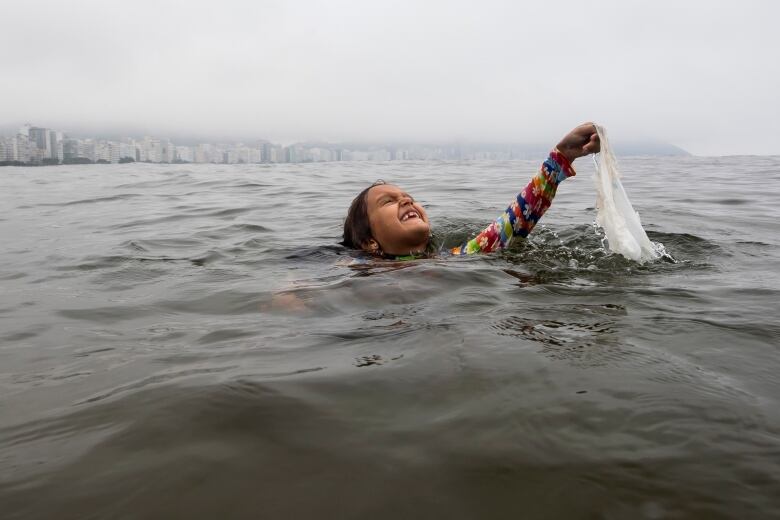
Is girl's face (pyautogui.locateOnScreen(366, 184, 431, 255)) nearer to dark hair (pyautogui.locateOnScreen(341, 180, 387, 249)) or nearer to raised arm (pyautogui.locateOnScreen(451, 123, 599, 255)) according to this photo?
dark hair (pyautogui.locateOnScreen(341, 180, 387, 249))

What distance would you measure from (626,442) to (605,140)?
2641mm

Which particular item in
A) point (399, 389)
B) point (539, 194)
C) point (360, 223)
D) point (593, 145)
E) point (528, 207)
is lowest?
point (399, 389)

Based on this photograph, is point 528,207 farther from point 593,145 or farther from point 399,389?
point 399,389

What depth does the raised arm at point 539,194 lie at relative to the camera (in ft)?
12.5

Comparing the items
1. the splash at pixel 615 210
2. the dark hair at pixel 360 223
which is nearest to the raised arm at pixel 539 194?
the splash at pixel 615 210

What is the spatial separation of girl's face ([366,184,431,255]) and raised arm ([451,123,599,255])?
1.56ft

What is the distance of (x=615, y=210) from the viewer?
352cm

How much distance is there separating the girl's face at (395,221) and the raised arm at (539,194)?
0.48 meters

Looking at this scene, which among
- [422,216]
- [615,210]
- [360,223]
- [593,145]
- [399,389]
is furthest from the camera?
[360,223]

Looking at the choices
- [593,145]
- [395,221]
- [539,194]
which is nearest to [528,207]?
[539,194]

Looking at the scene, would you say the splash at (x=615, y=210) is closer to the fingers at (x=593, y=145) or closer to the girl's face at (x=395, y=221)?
the fingers at (x=593, y=145)

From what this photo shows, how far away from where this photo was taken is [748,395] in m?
1.65

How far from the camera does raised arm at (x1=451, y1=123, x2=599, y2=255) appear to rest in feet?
12.5

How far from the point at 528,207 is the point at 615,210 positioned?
2.74 feet
